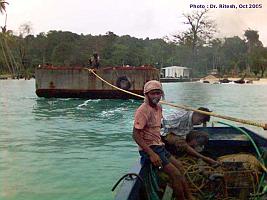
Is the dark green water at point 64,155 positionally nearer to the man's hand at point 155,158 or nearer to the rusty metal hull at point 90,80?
the man's hand at point 155,158

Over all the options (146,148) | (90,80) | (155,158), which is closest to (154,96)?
(146,148)

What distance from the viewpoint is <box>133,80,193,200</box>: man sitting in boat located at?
190 inches

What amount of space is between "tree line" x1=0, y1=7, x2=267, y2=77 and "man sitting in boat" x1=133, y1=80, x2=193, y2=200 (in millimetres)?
68428

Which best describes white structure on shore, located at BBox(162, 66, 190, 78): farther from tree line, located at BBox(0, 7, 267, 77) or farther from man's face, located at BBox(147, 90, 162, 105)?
man's face, located at BBox(147, 90, 162, 105)

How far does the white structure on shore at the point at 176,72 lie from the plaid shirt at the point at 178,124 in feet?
278

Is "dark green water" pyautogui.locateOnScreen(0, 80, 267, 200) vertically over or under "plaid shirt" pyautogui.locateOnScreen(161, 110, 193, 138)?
under

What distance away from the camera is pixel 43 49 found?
93000 mm

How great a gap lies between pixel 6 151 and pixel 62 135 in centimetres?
312

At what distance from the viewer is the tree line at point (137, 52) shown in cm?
8300

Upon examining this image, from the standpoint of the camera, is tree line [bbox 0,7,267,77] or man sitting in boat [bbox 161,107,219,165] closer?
man sitting in boat [bbox 161,107,219,165]

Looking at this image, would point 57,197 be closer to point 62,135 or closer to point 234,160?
point 234,160

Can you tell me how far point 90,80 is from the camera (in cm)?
2962

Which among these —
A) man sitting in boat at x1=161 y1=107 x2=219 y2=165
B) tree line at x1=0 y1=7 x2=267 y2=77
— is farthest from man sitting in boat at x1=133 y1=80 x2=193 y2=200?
tree line at x1=0 y1=7 x2=267 y2=77

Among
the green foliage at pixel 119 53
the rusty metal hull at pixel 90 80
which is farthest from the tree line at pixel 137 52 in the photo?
the rusty metal hull at pixel 90 80
